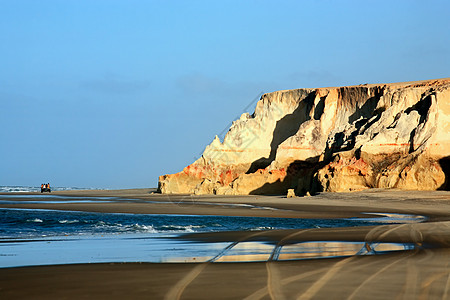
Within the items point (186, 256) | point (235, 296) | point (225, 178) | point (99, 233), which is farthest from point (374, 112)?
point (235, 296)

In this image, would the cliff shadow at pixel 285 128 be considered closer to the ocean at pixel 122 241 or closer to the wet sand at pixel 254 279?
the ocean at pixel 122 241

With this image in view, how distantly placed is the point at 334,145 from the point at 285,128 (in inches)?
476

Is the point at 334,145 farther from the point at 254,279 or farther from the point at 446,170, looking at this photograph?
the point at 254,279

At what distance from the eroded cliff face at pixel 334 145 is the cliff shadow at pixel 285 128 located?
101mm

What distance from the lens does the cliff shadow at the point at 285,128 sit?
187 ft

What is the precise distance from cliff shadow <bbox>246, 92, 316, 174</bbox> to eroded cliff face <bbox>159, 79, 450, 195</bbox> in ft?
0.33

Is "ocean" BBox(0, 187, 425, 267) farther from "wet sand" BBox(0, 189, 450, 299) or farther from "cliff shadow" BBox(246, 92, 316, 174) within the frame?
"cliff shadow" BBox(246, 92, 316, 174)

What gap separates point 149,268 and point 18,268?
2053mm

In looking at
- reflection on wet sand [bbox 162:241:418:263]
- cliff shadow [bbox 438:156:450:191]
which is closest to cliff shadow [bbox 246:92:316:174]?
cliff shadow [bbox 438:156:450:191]

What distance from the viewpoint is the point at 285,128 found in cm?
5856

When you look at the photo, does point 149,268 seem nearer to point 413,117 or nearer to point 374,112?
point 413,117

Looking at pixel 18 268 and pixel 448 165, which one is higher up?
pixel 448 165

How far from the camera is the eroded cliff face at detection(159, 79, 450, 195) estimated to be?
39.5m

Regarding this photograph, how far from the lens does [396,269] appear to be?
8.45m
